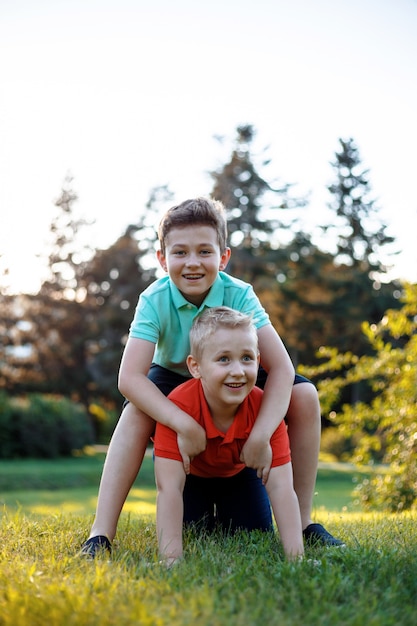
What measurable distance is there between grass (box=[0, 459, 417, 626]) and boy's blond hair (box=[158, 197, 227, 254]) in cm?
140

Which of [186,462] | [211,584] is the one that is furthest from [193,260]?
[211,584]

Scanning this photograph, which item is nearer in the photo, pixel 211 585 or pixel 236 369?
pixel 211 585

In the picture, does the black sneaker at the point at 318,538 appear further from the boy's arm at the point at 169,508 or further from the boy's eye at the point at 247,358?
A: the boy's eye at the point at 247,358

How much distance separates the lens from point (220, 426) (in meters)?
2.88

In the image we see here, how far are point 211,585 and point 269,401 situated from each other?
0.91 meters

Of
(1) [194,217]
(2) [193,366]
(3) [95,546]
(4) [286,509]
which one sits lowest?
(3) [95,546]

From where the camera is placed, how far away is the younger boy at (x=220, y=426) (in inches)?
104

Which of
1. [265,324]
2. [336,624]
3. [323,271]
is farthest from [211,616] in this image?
[323,271]

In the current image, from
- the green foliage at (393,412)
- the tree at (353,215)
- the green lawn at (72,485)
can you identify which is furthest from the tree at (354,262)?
the green foliage at (393,412)

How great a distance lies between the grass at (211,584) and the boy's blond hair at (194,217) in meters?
1.40

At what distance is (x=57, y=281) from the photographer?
30.9m

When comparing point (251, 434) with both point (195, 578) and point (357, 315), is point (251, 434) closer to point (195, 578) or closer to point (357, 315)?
point (195, 578)

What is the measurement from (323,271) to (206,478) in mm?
28243

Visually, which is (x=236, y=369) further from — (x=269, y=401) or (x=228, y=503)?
(x=228, y=503)
